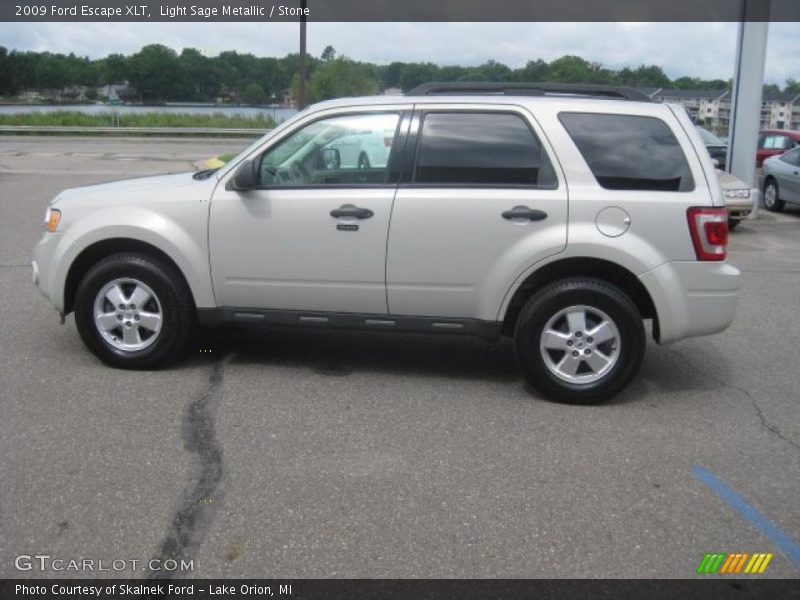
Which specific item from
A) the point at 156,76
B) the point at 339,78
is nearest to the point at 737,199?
the point at 339,78

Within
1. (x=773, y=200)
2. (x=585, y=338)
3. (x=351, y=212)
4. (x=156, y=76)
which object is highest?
(x=156, y=76)

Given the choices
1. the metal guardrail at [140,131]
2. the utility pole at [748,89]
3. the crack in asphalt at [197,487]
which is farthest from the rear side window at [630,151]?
the metal guardrail at [140,131]

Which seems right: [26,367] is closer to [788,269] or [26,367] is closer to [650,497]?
[650,497]

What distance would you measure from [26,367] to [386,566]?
351 cm

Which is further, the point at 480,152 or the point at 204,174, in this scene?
the point at 204,174

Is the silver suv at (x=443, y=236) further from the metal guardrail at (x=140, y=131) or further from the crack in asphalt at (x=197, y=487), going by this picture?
the metal guardrail at (x=140, y=131)

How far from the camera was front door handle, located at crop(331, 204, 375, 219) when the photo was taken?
5344 millimetres

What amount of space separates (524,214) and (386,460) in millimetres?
1772

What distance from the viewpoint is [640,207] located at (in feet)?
16.9

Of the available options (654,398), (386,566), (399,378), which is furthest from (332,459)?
(654,398)

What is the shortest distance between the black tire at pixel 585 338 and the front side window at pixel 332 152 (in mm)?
1378

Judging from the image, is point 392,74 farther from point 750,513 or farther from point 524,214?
point 750,513

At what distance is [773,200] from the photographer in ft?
54.5

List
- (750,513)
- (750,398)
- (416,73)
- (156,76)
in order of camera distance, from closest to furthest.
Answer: (750,513) < (750,398) < (416,73) < (156,76)
